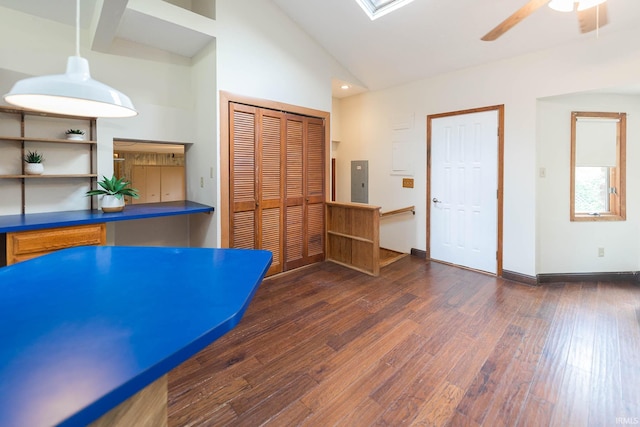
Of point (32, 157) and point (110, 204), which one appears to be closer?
point (32, 157)

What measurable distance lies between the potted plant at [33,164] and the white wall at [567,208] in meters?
5.23

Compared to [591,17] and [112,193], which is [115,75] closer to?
[112,193]

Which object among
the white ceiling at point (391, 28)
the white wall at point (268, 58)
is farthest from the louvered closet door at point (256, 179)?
the white ceiling at point (391, 28)

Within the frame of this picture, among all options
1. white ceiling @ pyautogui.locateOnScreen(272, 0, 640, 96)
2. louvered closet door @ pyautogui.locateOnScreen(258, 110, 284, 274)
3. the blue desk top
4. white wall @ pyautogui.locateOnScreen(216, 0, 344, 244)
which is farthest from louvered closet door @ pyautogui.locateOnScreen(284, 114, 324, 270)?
the blue desk top

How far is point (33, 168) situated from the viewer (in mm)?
2789

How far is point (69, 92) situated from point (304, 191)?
2.99 metres

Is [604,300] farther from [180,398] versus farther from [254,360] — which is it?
[180,398]

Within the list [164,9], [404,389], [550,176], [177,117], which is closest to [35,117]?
[177,117]

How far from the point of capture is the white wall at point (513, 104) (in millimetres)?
3074

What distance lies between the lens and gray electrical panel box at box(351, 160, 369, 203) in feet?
17.5

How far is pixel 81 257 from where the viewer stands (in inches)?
→ 58.5

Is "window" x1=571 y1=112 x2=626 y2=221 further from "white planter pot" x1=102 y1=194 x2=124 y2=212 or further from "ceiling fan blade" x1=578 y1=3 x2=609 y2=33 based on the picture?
"white planter pot" x1=102 y1=194 x2=124 y2=212

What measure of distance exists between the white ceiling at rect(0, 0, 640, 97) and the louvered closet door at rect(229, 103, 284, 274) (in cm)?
97

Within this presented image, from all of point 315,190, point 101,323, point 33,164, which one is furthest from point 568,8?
point 33,164
